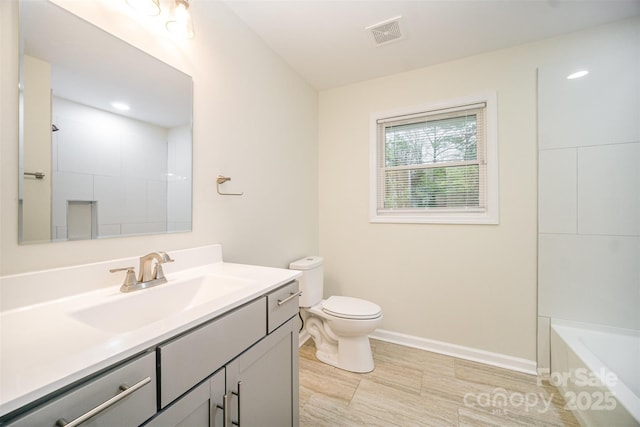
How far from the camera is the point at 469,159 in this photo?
213 cm

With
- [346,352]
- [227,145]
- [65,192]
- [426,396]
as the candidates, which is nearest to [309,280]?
[346,352]

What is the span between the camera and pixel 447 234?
213 centimetres

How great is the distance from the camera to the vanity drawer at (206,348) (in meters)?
0.64

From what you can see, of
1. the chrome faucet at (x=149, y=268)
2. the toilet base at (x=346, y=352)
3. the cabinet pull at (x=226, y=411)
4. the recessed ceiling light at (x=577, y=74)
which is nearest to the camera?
the cabinet pull at (x=226, y=411)

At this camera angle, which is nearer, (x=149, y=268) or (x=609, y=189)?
(x=149, y=268)

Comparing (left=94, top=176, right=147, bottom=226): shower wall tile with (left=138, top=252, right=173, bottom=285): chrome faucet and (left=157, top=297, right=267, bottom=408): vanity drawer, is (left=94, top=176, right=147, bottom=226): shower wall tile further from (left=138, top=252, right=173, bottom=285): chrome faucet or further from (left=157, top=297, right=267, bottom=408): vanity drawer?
(left=157, top=297, right=267, bottom=408): vanity drawer

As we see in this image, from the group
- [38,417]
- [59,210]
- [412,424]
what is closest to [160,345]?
[38,417]

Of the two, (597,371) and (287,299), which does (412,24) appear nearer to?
(287,299)

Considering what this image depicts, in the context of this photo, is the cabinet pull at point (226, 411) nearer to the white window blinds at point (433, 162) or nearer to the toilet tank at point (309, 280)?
the toilet tank at point (309, 280)

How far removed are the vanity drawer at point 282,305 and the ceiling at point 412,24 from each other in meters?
1.63

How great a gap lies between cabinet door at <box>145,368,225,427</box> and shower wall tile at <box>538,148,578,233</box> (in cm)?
223

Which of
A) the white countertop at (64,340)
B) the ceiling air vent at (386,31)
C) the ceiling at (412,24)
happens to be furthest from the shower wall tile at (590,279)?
the white countertop at (64,340)

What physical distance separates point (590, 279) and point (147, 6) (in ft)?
9.70

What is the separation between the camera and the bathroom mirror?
837 millimetres
